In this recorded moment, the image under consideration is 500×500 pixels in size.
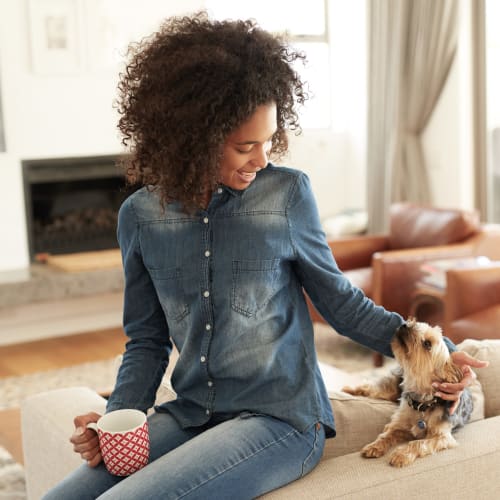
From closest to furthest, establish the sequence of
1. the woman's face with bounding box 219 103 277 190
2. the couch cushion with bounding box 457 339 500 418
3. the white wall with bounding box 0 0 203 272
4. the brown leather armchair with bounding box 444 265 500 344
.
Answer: the woman's face with bounding box 219 103 277 190
the couch cushion with bounding box 457 339 500 418
the brown leather armchair with bounding box 444 265 500 344
the white wall with bounding box 0 0 203 272

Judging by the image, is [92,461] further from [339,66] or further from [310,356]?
[339,66]

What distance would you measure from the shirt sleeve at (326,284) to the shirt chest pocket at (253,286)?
0.06 metres

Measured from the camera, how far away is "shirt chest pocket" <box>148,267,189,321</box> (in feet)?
4.69

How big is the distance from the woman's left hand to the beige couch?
0.08m

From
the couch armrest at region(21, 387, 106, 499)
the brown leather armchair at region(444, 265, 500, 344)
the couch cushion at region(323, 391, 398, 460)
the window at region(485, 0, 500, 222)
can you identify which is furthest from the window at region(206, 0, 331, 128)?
the couch cushion at region(323, 391, 398, 460)

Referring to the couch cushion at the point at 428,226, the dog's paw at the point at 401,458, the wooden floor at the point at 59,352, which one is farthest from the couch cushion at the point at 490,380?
the wooden floor at the point at 59,352

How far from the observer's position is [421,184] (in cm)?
552

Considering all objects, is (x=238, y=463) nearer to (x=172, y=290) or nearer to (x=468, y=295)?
(x=172, y=290)

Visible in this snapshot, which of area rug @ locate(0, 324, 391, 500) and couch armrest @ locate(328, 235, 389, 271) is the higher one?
couch armrest @ locate(328, 235, 389, 271)

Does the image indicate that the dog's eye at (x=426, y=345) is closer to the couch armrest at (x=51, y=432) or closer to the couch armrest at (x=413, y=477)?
the couch armrest at (x=413, y=477)

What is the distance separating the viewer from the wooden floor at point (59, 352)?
14.0 ft

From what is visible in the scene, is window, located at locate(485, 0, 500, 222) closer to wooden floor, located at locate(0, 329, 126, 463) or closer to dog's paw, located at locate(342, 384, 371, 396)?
wooden floor, located at locate(0, 329, 126, 463)

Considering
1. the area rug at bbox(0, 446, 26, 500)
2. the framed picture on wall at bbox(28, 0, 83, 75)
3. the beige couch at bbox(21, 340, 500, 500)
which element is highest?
the framed picture on wall at bbox(28, 0, 83, 75)

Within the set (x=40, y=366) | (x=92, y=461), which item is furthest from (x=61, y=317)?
(x=92, y=461)
